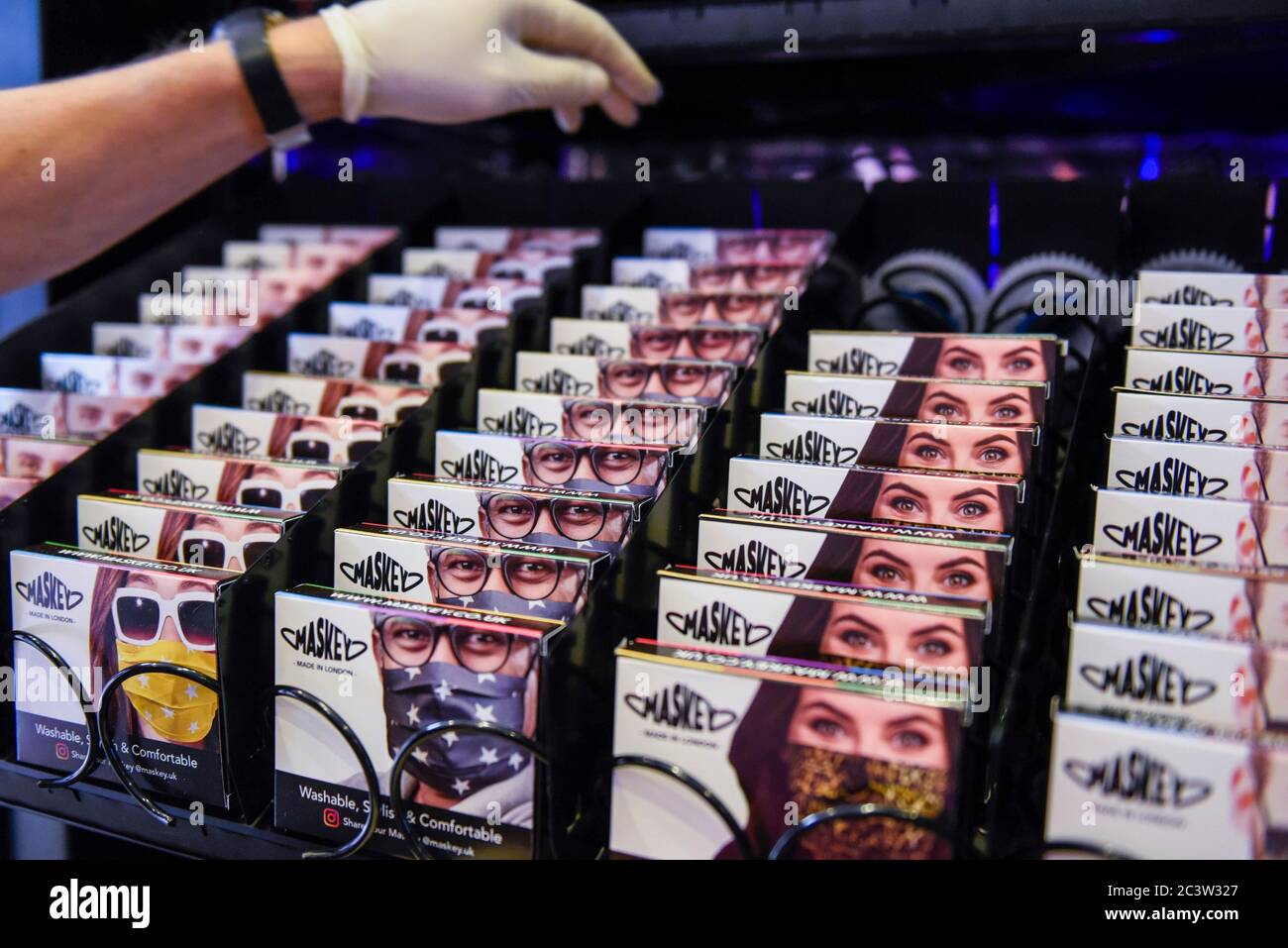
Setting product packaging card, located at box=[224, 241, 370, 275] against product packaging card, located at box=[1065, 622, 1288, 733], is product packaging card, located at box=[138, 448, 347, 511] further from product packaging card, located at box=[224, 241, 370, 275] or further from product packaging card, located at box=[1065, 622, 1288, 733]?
product packaging card, located at box=[1065, 622, 1288, 733]

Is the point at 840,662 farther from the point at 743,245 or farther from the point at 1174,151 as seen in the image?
the point at 1174,151

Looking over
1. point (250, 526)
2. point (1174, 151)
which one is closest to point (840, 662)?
point (250, 526)

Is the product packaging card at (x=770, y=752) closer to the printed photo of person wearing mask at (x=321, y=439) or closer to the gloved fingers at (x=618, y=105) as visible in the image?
the printed photo of person wearing mask at (x=321, y=439)

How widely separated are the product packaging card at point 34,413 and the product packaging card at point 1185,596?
134cm

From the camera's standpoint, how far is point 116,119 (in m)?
1.00

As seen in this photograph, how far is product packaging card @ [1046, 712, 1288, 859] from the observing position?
2.26ft

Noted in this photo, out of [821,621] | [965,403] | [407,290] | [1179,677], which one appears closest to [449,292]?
[407,290]

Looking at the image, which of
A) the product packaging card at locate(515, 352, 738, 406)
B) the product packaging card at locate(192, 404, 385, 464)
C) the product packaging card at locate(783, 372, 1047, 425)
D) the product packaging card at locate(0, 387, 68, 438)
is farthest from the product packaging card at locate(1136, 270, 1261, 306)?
the product packaging card at locate(0, 387, 68, 438)

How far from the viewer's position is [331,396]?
1.34 meters

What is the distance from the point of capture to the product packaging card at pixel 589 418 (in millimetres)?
1166

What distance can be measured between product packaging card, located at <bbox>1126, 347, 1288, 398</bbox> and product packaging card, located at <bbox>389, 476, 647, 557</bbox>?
0.60m

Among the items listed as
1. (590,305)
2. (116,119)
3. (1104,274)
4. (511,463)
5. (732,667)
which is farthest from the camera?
(590,305)
